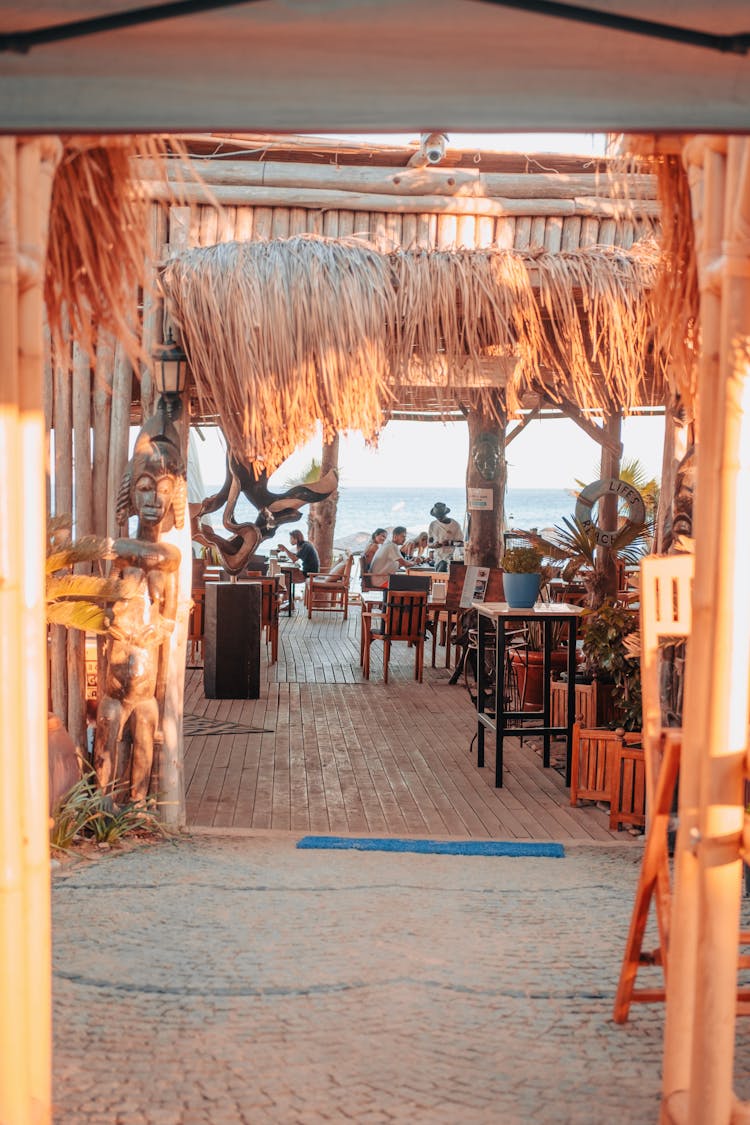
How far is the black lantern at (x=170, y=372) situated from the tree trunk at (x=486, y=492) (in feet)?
15.7

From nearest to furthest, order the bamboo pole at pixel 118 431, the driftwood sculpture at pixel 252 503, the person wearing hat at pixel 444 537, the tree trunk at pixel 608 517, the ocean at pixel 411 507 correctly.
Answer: the bamboo pole at pixel 118 431 < the driftwood sculpture at pixel 252 503 < the tree trunk at pixel 608 517 < the person wearing hat at pixel 444 537 < the ocean at pixel 411 507

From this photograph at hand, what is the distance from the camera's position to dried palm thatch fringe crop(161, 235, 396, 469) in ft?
16.8

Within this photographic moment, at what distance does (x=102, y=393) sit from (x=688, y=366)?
12.9ft

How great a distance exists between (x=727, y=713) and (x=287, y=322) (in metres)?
3.61

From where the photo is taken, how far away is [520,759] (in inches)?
275

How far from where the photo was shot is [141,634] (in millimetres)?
5211

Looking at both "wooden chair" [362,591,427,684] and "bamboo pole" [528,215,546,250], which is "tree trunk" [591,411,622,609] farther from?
"bamboo pole" [528,215,546,250]

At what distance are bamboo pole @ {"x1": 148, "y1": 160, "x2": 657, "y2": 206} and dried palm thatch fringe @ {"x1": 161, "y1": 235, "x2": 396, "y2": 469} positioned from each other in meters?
1.47

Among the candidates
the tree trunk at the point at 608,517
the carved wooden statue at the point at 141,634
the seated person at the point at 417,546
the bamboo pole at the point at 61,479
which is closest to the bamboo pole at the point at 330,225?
the bamboo pole at the point at 61,479

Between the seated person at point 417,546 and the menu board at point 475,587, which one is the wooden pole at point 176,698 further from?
the seated person at point 417,546

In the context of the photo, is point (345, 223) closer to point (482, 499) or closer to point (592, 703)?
point (592, 703)

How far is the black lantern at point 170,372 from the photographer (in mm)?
5387

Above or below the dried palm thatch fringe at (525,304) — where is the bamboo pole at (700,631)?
below

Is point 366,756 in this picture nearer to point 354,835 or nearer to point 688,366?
point 354,835
